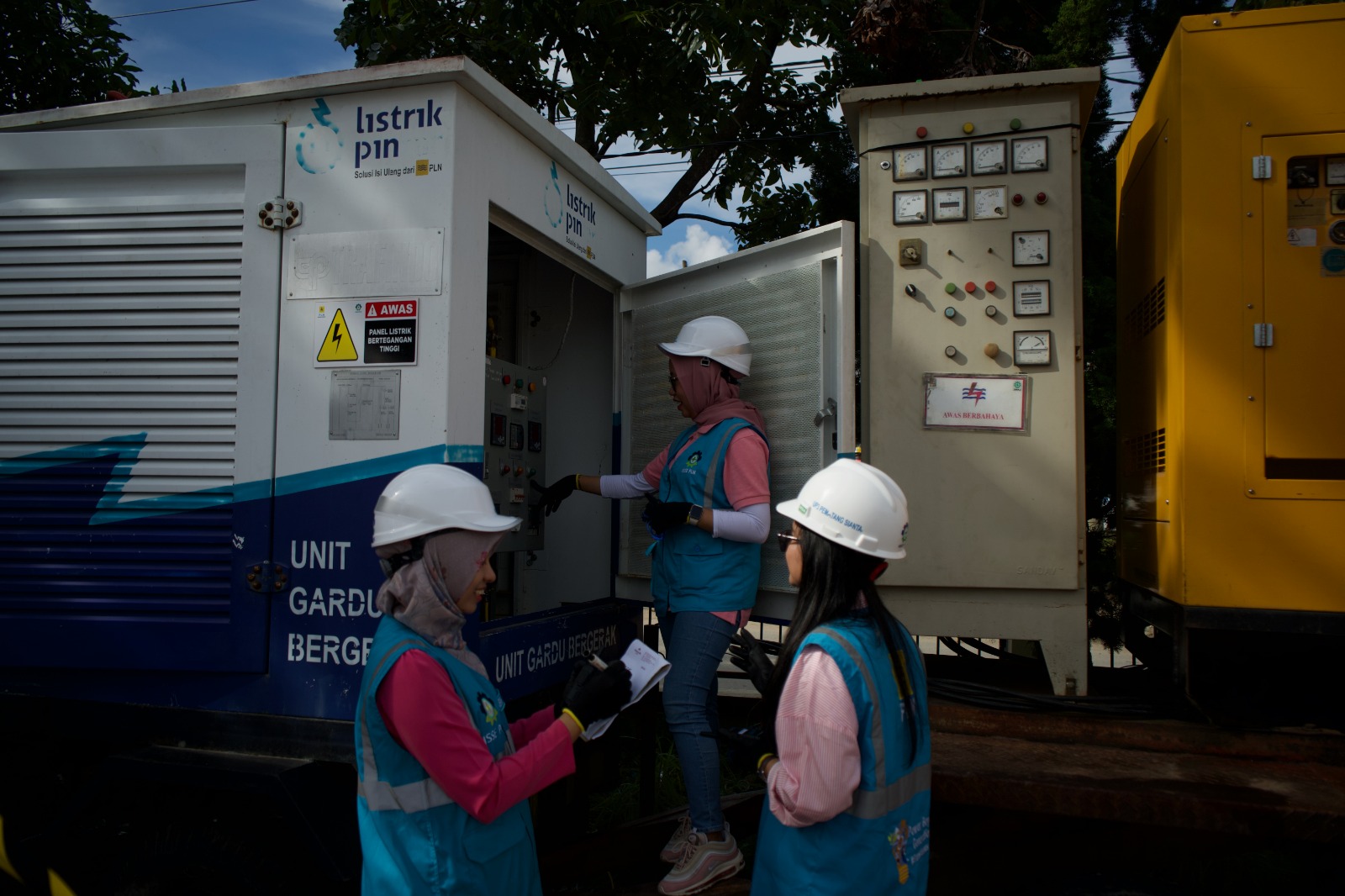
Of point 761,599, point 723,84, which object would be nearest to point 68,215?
point 761,599

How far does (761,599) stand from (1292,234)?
7.38 ft

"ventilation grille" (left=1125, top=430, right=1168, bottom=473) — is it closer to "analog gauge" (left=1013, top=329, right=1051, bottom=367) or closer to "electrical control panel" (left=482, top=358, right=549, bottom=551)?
"analog gauge" (left=1013, top=329, right=1051, bottom=367)

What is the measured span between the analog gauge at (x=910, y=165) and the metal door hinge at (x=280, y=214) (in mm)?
2240

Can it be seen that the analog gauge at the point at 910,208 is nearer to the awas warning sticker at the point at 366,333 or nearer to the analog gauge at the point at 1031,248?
the analog gauge at the point at 1031,248

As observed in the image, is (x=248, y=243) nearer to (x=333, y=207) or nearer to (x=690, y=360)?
(x=333, y=207)

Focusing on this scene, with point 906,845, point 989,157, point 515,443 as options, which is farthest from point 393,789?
point 989,157

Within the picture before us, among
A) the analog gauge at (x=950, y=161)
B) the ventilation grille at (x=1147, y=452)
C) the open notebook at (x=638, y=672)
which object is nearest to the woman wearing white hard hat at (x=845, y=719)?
the open notebook at (x=638, y=672)

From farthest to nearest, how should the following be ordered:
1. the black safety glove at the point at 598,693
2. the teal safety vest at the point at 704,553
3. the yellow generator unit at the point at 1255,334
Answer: the teal safety vest at the point at 704,553 → the yellow generator unit at the point at 1255,334 → the black safety glove at the point at 598,693

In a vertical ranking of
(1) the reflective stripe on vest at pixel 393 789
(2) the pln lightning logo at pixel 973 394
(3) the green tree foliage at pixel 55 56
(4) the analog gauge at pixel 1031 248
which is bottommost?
(1) the reflective stripe on vest at pixel 393 789

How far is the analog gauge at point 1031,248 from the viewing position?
3.44m

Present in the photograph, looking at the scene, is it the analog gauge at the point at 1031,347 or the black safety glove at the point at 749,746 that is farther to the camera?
the analog gauge at the point at 1031,347

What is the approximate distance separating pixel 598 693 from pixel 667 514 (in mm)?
1109

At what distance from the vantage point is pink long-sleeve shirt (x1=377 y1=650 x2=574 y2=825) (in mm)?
1940

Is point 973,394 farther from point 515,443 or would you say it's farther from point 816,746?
point 515,443
